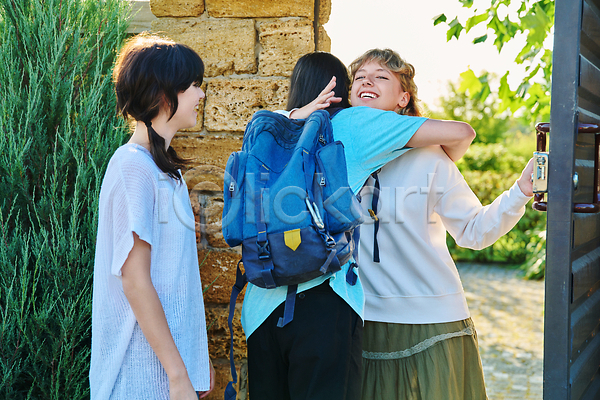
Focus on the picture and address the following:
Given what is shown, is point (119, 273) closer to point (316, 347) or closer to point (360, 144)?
point (316, 347)

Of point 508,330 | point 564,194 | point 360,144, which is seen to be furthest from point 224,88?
point 508,330

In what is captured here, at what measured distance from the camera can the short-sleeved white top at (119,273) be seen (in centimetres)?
149

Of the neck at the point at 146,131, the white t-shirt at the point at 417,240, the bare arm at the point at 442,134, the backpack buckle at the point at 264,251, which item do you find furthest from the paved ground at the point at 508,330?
the neck at the point at 146,131

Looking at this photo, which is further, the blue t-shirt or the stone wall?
the stone wall

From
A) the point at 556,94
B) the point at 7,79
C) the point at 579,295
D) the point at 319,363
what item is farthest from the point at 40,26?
the point at 579,295

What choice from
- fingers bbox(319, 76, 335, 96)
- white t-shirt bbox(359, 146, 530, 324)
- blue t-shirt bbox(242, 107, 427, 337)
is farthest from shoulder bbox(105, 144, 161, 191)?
white t-shirt bbox(359, 146, 530, 324)

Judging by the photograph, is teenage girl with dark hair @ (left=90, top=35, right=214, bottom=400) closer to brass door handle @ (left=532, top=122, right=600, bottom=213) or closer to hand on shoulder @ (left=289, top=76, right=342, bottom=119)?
hand on shoulder @ (left=289, top=76, right=342, bottom=119)

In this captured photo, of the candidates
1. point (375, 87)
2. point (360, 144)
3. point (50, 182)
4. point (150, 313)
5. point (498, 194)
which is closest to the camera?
point (150, 313)

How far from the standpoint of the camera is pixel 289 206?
156 cm

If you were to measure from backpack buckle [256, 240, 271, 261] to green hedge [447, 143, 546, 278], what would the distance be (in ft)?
32.3

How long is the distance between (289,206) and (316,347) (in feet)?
1.42

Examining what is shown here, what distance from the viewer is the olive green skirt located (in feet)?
6.22

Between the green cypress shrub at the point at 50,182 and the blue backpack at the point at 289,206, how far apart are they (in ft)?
3.55

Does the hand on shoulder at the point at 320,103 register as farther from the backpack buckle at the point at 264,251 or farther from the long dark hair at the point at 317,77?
the backpack buckle at the point at 264,251
